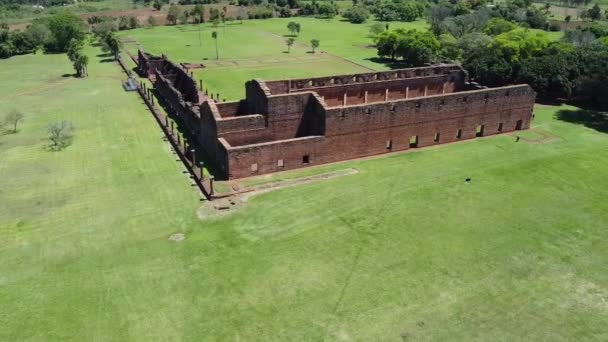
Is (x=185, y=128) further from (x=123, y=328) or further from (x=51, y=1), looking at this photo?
(x=51, y=1)

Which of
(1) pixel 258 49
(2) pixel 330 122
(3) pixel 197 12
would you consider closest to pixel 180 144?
(2) pixel 330 122

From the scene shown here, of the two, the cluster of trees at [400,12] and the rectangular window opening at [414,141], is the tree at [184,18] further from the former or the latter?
the rectangular window opening at [414,141]

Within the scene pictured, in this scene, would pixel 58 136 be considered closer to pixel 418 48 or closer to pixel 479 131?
pixel 479 131

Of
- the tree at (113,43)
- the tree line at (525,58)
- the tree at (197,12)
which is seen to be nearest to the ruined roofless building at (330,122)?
the tree line at (525,58)

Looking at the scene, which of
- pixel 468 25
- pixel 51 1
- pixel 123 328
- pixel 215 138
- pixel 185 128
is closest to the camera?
pixel 123 328

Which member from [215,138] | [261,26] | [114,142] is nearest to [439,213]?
[215,138]

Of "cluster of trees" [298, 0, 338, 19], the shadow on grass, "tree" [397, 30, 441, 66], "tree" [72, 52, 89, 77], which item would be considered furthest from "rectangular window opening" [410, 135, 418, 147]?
"cluster of trees" [298, 0, 338, 19]
